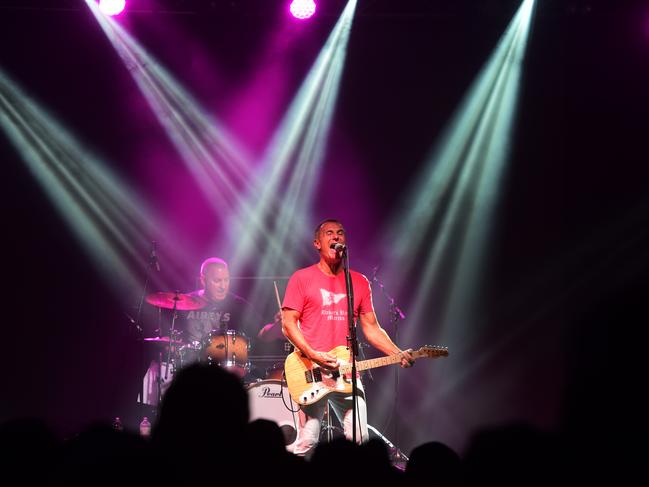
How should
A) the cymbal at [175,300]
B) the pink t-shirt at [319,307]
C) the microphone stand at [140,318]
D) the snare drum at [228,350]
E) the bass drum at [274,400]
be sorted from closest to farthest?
1. the pink t-shirt at [319,307]
2. the bass drum at [274,400]
3. the snare drum at [228,350]
4. the cymbal at [175,300]
5. the microphone stand at [140,318]

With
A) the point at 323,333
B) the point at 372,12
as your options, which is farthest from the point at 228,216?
the point at 323,333

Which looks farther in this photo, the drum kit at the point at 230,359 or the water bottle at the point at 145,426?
the water bottle at the point at 145,426

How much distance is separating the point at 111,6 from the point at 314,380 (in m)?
6.23

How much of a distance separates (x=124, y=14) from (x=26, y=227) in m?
3.33

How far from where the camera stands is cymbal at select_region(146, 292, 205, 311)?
358 inches

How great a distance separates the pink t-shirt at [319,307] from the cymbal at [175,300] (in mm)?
2985

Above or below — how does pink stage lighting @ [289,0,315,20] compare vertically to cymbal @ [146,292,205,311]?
above

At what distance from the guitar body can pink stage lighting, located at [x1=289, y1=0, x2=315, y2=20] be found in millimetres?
5428

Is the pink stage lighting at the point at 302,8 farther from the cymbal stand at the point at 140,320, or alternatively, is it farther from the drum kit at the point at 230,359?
the drum kit at the point at 230,359

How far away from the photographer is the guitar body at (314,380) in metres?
6.32

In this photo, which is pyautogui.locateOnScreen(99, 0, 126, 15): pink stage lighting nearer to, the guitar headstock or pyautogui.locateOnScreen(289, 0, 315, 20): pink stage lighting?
pyautogui.locateOnScreen(289, 0, 315, 20): pink stage lighting

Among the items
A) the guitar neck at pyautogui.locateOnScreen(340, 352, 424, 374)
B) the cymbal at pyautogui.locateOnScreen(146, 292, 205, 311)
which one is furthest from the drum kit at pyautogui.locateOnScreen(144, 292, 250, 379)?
the guitar neck at pyautogui.locateOnScreen(340, 352, 424, 374)

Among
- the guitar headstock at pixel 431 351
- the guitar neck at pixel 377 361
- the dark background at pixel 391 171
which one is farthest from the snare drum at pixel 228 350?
the guitar headstock at pixel 431 351

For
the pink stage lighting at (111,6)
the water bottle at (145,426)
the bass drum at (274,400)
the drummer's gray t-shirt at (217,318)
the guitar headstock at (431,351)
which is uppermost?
the pink stage lighting at (111,6)
